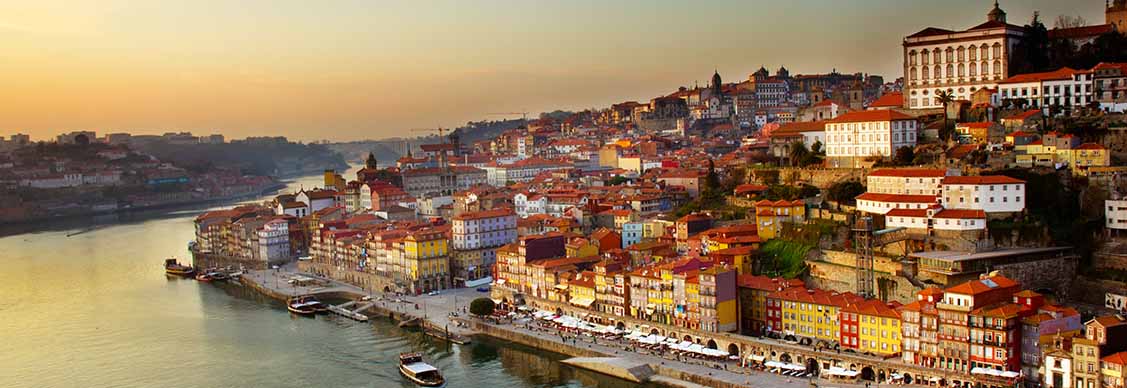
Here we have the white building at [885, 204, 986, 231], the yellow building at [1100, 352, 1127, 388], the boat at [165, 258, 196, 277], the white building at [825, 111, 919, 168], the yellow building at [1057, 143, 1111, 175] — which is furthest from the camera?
the boat at [165, 258, 196, 277]

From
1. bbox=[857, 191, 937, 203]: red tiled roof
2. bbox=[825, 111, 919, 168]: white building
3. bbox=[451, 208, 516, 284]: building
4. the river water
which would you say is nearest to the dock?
the river water

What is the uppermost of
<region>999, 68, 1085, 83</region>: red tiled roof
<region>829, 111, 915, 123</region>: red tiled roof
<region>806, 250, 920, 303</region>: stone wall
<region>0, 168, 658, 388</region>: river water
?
<region>999, 68, 1085, 83</region>: red tiled roof

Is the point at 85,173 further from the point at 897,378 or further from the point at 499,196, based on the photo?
the point at 897,378

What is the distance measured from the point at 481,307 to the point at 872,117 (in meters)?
11.0

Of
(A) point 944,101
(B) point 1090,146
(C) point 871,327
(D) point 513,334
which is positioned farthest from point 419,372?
(A) point 944,101

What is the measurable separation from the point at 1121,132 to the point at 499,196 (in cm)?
2135

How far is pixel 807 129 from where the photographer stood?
2931cm

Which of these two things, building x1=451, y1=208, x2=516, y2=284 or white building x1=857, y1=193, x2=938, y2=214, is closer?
white building x1=857, y1=193, x2=938, y2=214

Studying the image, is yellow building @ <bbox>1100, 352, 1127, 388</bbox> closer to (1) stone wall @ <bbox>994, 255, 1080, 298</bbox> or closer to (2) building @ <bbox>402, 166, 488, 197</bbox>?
(1) stone wall @ <bbox>994, 255, 1080, 298</bbox>

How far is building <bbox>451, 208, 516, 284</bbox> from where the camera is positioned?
2953 centimetres

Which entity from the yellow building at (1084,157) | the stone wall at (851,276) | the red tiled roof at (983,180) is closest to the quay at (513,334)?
the stone wall at (851,276)

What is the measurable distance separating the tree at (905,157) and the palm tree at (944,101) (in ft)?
5.16

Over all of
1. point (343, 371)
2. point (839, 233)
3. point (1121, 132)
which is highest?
point (1121, 132)

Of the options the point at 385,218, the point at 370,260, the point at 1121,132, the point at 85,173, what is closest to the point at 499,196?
the point at 385,218
